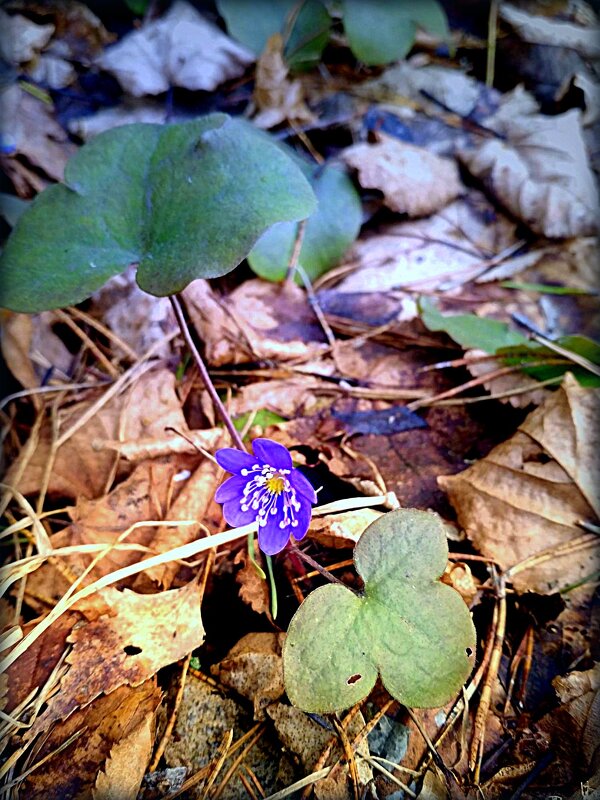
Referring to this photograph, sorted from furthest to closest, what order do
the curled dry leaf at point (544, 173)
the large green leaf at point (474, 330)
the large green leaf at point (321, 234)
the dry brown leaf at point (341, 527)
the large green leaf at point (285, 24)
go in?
the large green leaf at point (285, 24) < the curled dry leaf at point (544, 173) < the large green leaf at point (321, 234) < the large green leaf at point (474, 330) < the dry brown leaf at point (341, 527)

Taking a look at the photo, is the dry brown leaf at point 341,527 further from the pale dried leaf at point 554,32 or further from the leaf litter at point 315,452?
the pale dried leaf at point 554,32

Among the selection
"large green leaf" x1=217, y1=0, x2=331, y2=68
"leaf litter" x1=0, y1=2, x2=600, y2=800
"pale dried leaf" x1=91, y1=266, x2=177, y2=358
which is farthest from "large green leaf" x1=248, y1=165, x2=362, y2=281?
"large green leaf" x1=217, y1=0, x2=331, y2=68

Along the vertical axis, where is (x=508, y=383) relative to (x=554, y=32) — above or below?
below

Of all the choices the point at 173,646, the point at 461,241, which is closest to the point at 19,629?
the point at 173,646

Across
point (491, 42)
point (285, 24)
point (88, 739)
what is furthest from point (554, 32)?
point (88, 739)

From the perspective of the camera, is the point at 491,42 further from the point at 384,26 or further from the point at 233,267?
the point at 233,267

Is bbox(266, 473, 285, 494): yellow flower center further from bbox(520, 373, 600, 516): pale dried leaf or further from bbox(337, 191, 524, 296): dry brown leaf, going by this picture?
bbox(337, 191, 524, 296): dry brown leaf

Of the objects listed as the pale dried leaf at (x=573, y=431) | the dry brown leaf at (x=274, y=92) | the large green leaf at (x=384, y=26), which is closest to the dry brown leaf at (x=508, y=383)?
the pale dried leaf at (x=573, y=431)
